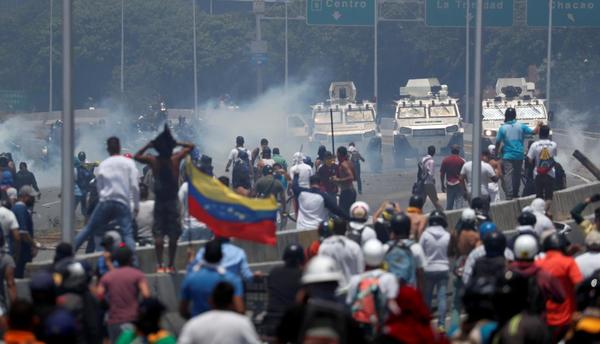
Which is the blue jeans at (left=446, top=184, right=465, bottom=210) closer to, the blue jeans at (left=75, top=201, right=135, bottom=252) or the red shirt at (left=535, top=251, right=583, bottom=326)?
the blue jeans at (left=75, top=201, right=135, bottom=252)

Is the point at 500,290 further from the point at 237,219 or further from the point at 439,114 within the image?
the point at 439,114

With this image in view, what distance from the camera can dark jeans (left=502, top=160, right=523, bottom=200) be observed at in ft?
75.0

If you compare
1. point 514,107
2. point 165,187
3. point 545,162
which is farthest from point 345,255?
point 514,107

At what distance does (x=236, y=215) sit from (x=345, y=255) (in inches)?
59.3

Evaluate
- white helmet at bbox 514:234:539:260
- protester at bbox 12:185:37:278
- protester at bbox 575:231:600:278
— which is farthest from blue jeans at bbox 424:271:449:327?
protester at bbox 12:185:37:278

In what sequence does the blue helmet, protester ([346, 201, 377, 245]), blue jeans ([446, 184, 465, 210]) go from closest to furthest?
the blue helmet → protester ([346, 201, 377, 245]) → blue jeans ([446, 184, 465, 210])

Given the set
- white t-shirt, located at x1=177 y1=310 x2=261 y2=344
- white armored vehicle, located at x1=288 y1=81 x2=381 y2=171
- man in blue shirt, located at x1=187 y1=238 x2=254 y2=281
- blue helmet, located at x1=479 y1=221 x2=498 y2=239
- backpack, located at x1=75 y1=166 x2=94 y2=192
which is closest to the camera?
white t-shirt, located at x1=177 y1=310 x2=261 y2=344

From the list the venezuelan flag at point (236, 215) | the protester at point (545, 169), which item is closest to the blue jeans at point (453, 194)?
the protester at point (545, 169)

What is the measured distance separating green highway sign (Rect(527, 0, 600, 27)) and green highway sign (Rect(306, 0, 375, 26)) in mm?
6077

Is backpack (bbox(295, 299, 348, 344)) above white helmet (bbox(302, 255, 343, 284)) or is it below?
below

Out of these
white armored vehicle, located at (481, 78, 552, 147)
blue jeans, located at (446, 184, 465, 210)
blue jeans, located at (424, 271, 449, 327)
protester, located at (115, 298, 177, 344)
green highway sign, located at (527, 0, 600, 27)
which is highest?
green highway sign, located at (527, 0, 600, 27)

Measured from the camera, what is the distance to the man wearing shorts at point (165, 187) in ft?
48.1

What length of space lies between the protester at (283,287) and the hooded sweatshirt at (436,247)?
9.18ft

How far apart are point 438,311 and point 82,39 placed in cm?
7498
